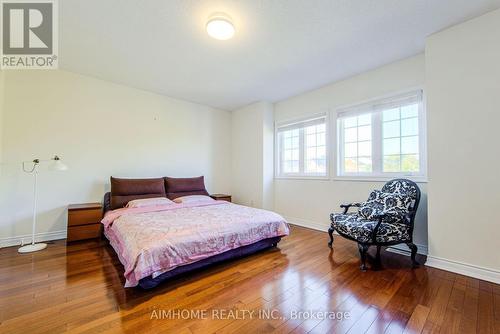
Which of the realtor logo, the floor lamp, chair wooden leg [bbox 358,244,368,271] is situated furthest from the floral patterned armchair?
the realtor logo

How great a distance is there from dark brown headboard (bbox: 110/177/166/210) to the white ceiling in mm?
1739

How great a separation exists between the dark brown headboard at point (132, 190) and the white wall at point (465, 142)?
13.1 feet

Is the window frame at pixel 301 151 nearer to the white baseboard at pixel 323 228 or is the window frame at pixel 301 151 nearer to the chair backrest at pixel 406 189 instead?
the white baseboard at pixel 323 228

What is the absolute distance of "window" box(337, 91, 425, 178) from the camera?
9.39ft

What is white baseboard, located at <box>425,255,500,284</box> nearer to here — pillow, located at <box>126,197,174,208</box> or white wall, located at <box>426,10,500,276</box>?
white wall, located at <box>426,10,500,276</box>

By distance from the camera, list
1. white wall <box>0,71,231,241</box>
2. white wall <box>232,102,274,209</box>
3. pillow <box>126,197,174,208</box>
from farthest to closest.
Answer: white wall <box>232,102,274,209</box> < pillow <box>126,197,174,208</box> < white wall <box>0,71,231,241</box>

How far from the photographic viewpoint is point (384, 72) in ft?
10.3

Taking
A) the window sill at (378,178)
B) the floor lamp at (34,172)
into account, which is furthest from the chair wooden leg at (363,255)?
the floor lamp at (34,172)

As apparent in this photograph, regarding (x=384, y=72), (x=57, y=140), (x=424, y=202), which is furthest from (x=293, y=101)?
(x=57, y=140)

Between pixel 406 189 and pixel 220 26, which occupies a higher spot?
pixel 220 26

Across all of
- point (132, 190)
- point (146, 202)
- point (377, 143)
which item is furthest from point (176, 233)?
point (377, 143)

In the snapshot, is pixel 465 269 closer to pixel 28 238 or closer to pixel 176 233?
pixel 176 233

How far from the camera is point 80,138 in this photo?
11.3 feet

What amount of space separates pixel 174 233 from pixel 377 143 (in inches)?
121
